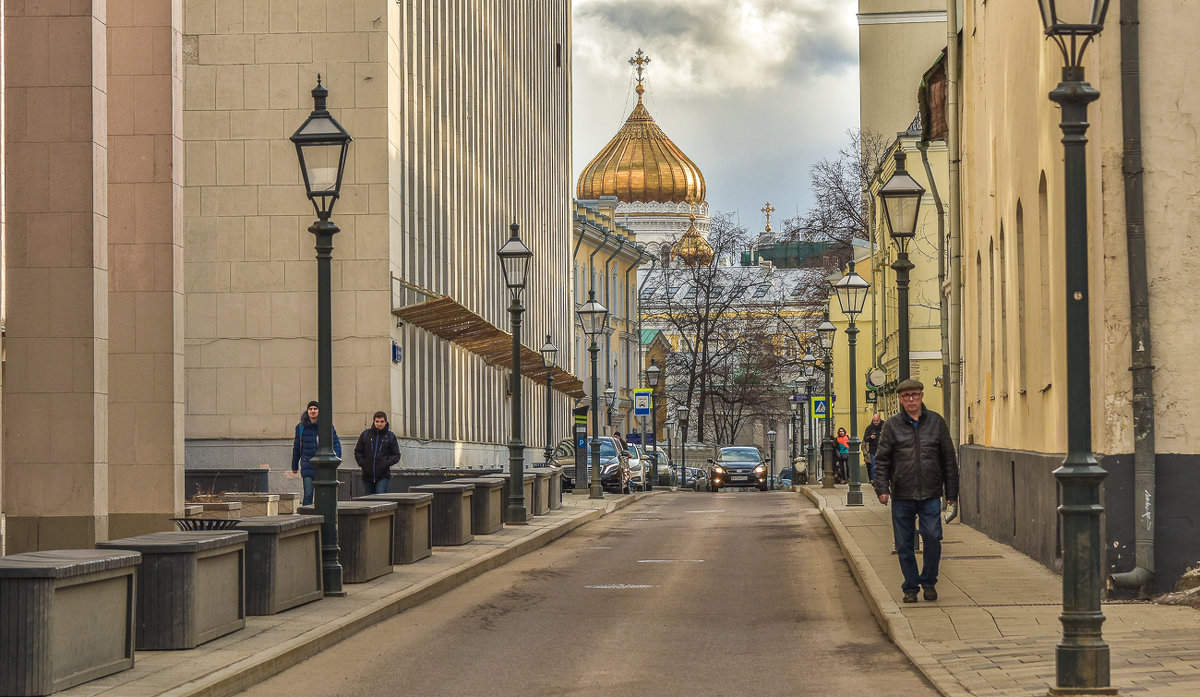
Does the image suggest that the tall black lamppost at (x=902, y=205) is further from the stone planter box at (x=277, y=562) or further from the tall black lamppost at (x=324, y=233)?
the stone planter box at (x=277, y=562)

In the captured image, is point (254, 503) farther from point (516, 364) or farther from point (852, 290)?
point (852, 290)

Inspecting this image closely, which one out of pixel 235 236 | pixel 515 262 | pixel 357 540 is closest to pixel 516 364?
pixel 515 262

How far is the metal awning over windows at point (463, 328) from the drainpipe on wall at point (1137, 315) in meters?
20.0

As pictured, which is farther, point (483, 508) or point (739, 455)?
point (739, 455)

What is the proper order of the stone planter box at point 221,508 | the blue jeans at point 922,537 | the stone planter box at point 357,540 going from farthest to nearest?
the stone planter box at point 221,508, the stone planter box at point 357,540, the blue jeans at point 922,537

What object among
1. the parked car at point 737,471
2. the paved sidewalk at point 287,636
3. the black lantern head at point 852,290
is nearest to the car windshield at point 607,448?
the parked car at point 737,471

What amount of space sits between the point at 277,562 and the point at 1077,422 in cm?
617

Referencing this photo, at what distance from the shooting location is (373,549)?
16375mm

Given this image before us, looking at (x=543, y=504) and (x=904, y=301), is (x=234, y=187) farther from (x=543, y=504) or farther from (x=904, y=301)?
(x=904, y=301)

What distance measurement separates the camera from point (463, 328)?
3884 cm

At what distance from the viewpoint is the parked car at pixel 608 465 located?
48.7m

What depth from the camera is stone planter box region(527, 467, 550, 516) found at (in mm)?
28734

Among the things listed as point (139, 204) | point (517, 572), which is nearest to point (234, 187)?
point (139, 204)

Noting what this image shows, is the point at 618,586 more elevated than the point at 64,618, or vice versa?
the point at 64,618
